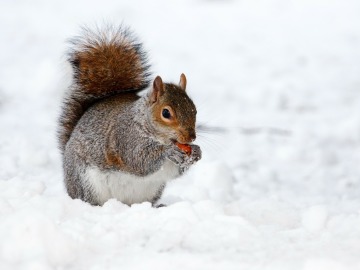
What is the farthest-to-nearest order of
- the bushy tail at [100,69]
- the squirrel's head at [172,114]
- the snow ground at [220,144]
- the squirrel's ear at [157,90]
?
the bushy tail at [100,69] → the squirrel's ear at [157,90] → the squirrel's head at [172,114] → the snow ground at [220,144]

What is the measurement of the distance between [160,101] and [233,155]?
159cm

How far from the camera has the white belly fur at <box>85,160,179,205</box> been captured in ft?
8.68

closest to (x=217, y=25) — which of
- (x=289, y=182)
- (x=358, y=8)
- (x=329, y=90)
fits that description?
(x=358, y=8)

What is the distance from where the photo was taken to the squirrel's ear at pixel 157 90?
2602 millimetres

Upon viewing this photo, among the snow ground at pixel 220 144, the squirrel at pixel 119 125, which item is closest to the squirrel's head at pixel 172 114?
the squirrel at pixel 119 125

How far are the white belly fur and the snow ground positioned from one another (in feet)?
0.52

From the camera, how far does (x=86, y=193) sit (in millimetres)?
2668

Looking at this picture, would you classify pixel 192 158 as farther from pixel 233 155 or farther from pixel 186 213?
pixel 233 155

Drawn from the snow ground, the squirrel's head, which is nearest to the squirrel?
the squirrel's head

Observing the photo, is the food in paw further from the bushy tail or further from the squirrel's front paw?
the bushy tail

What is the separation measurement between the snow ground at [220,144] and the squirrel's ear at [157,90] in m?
0.40

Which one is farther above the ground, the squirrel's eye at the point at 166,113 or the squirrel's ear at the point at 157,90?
the squirrel's ear at the point at 157,90

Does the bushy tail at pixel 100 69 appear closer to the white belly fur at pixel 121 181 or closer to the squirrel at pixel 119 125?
the squirrel at pixel 119 125

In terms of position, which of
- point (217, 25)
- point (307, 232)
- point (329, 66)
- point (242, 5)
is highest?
point (242, 5)
